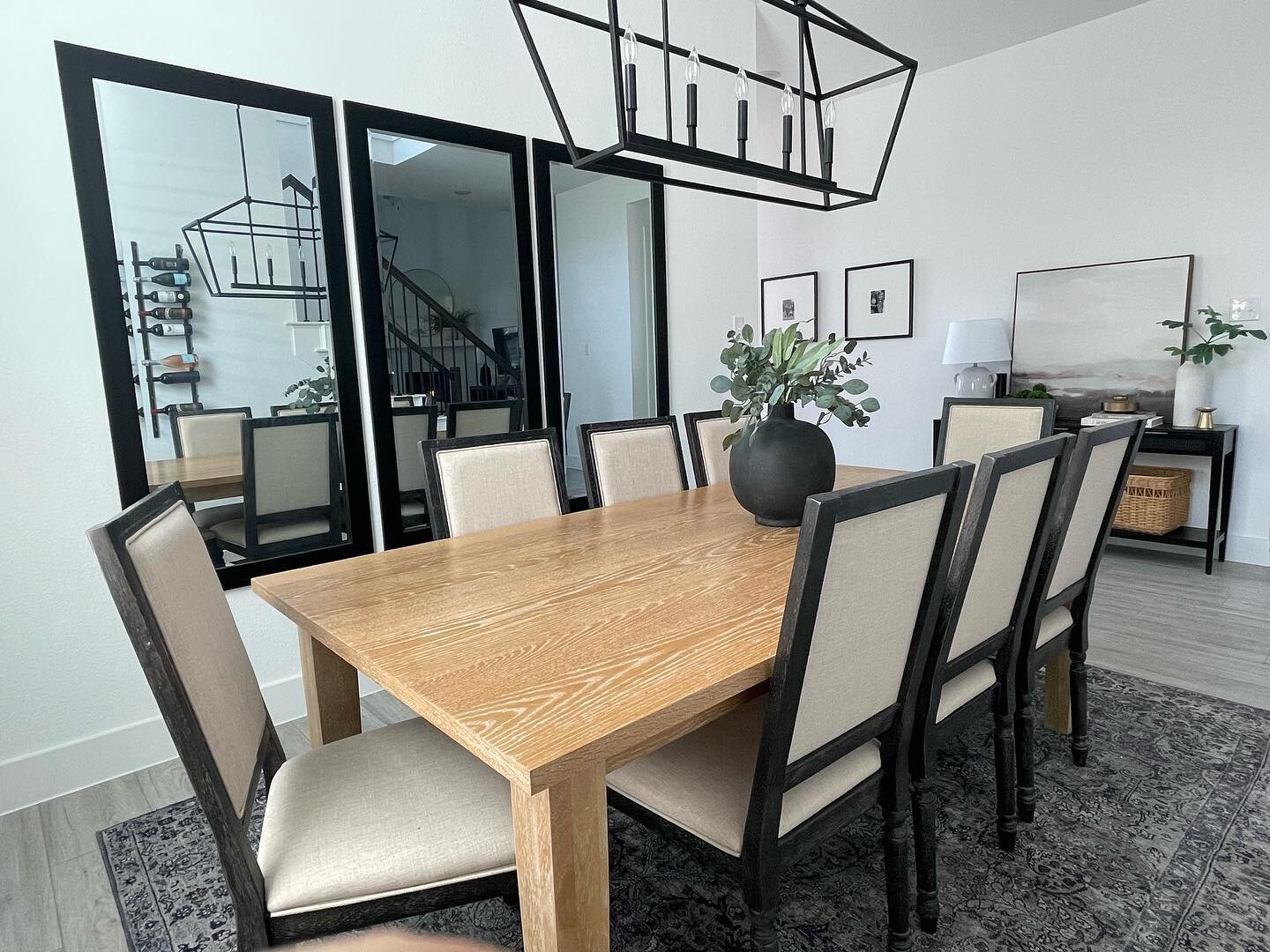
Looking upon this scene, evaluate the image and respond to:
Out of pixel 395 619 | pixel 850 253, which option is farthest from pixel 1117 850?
pixel 850 253

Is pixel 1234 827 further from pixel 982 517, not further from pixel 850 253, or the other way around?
pixel 850 253

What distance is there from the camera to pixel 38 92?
2.04m

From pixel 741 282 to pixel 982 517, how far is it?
2895 millimetres

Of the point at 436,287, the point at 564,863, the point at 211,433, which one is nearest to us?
the point at 564,863

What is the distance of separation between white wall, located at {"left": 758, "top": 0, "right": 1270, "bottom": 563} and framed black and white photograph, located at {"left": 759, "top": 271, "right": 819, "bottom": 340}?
317mm

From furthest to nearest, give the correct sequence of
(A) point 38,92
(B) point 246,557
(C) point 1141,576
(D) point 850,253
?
(D) point 850,253 < (C) point 1141,576 < (B) point 246,557 < (A) point 38,92

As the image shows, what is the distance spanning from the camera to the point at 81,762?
223 cm

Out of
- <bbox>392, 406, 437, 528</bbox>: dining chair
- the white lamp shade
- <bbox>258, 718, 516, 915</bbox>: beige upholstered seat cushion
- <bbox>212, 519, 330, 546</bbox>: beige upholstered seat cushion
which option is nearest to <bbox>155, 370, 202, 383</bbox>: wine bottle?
<bbox>212, 519, 330, 546</bbox>: beige upholstered seat cushion

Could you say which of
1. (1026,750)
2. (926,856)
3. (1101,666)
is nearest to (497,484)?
(926,856)

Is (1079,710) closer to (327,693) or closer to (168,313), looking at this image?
(327,693)

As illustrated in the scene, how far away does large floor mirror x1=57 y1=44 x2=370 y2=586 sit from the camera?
7.20 ft

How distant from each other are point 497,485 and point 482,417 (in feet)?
3.04

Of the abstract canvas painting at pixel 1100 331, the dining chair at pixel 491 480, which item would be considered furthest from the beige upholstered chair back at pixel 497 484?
the abstract canvas painting at pixel 1100 331

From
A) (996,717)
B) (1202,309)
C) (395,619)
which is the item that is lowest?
(996,717)
